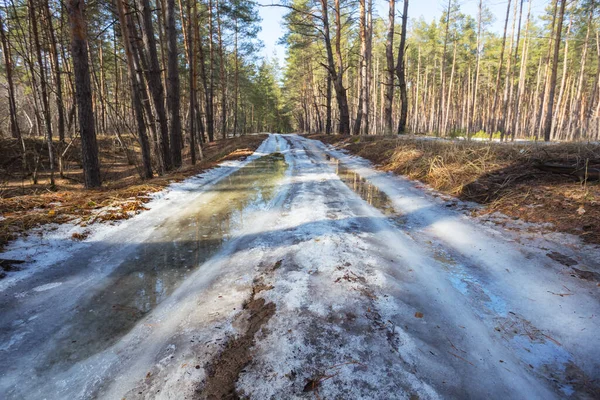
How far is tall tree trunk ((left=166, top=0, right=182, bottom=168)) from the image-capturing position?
922 cm

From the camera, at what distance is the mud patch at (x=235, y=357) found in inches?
57.5

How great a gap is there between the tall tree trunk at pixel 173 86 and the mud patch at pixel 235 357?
900cm

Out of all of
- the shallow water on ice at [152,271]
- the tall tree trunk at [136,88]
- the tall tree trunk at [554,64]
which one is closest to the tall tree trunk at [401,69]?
the tall tree trunk at [554,64]

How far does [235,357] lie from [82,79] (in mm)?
6676

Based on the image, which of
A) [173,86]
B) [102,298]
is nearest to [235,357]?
[102,298]

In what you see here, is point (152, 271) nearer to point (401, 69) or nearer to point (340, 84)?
point (401, 69)

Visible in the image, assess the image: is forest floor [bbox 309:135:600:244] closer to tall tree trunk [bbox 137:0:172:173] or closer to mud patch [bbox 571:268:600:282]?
mud patch [bbox 571:268:600:282]

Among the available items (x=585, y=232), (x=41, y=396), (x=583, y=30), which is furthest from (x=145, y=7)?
(x=583, y=30)

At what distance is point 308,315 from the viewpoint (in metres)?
2.02

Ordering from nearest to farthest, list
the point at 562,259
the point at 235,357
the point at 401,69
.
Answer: the point at 235,357
the point at 562,259
the point at 401,69

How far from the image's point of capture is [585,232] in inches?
121

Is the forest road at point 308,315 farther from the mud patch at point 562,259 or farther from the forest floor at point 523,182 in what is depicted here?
the forest floor at point 523,182

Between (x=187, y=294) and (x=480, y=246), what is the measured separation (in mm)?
3254

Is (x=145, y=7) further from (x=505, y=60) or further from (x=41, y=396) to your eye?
(x=505, y=60)
